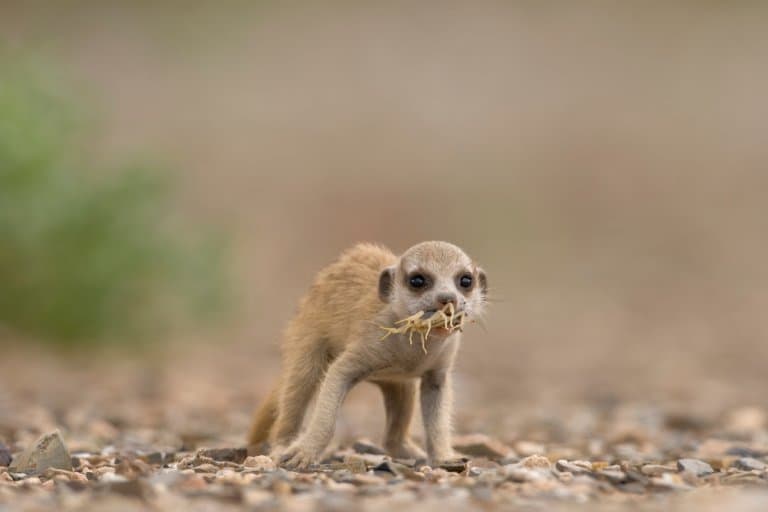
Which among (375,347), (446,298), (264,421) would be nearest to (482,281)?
(446,298)

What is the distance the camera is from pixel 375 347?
596 cm

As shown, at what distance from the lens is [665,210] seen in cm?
2706

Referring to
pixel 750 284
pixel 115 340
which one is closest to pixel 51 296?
pixel 115 340

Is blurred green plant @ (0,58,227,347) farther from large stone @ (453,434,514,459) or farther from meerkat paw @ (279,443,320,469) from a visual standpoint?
meerkat paw @ (279,443,320,469)

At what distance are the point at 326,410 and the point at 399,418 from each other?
93cm

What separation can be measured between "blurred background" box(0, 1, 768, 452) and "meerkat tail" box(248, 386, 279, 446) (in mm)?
1276

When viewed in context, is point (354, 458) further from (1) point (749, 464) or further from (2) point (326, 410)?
(1) point (749, 464)

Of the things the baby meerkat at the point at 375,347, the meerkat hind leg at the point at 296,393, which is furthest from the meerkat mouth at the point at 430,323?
the meerkat hind leg at the point at 296,393

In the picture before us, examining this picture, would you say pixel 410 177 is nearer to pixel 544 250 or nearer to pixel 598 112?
pixel 544 250

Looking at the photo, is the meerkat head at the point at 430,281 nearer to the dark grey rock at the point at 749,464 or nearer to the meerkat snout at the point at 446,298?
the meerkat snout at the point at 446,298

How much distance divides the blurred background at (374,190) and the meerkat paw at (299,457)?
230 cm

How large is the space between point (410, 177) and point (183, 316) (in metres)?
14.5

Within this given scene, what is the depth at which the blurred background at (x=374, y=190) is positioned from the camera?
11727 millimetres

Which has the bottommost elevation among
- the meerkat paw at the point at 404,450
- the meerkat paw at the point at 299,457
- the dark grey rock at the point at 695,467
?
the meerkat paw at the point at 299,457
